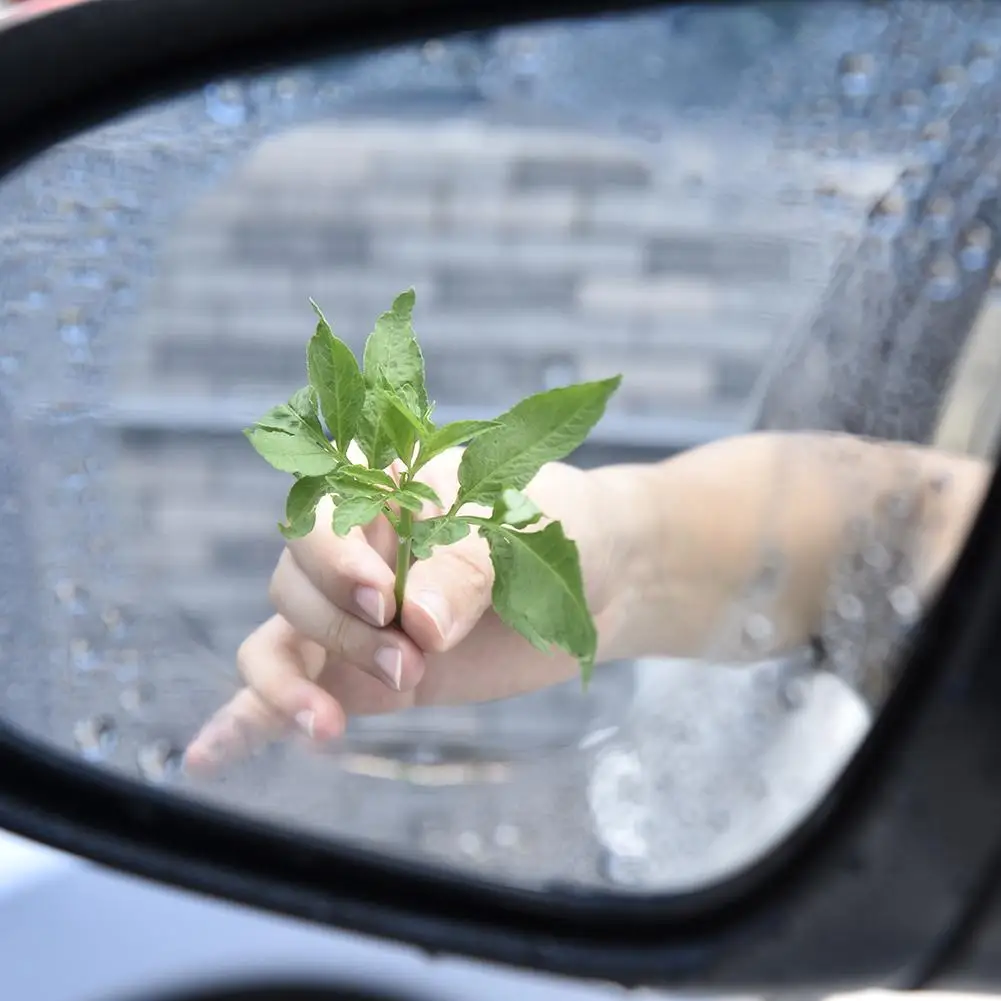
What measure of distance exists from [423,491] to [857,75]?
17.7 inches

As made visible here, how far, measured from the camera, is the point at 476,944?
2.41ft

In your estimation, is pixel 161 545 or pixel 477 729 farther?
pixel 161 545

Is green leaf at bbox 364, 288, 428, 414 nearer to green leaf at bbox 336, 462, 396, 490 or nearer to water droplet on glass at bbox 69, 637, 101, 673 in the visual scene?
green leaf at bbox 336, 462, 396, 490

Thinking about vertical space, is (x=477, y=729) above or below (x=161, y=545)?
below

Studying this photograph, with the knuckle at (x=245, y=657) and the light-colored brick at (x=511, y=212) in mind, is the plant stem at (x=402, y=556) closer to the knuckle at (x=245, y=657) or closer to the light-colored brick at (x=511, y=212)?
the knuckle at (x=245, y=657)

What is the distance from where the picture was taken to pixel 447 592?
0.61 metres

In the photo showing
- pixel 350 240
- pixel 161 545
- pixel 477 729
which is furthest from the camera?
pixel 350 240

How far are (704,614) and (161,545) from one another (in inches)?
17.8

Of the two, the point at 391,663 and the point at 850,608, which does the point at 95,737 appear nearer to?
the point at 391,663

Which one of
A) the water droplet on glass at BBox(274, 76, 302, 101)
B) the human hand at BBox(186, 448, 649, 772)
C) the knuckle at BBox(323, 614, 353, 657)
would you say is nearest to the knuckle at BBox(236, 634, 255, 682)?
the human hand at BBox(186, 448, 649, 772)

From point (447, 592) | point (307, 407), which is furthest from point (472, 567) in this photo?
point (307, 407)

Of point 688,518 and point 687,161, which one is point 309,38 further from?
point 688,518

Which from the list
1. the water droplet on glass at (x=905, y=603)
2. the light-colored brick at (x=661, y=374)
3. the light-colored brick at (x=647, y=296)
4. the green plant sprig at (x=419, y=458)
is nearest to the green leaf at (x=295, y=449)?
the green plant sprig at (x=419, y=458)

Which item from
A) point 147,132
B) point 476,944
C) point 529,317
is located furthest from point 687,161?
point 476,944
